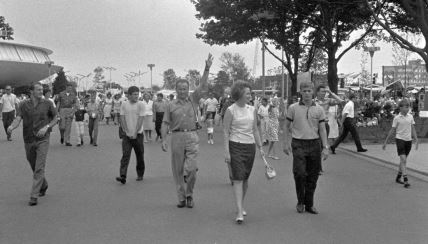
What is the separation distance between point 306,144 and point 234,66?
67.3m

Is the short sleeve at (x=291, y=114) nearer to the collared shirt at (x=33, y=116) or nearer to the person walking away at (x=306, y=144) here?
the person walking away at (x=306, y=144)

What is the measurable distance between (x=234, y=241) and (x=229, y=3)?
2220 centimetres

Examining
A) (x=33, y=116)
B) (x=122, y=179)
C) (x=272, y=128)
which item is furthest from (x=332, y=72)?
(x=33, y=116)

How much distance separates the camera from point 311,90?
7.13 m

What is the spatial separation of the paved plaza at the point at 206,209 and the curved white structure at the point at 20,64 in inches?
3234

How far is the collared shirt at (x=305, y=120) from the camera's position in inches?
279

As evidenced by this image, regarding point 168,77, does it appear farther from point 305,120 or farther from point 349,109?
point 305,120

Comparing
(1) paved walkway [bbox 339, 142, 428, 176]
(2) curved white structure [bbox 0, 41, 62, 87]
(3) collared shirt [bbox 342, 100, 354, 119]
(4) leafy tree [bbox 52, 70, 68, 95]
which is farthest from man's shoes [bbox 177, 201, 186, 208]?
(4) leafy tree [bbox 52, 70, 68, 95]

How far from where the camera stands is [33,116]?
784cm

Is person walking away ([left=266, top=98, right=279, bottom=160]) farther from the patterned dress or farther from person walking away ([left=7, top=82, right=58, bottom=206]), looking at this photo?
person walking away ([left=7, top=82, right=58, bottom=206])

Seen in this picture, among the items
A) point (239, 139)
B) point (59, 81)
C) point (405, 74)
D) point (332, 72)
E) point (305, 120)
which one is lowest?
point (239, 139)

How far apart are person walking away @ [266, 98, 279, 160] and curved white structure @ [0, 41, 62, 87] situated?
7826 centimetres

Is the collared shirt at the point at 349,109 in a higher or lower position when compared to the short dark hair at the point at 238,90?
lower

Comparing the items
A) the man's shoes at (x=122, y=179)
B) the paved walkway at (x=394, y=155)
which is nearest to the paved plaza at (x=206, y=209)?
the man's shoes at (x=122, y=179)
